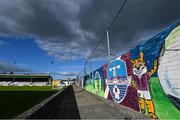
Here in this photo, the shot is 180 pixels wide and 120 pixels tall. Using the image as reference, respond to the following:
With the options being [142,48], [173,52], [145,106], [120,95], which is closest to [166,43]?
[173,52]

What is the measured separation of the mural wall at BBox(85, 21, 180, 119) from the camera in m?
5.52

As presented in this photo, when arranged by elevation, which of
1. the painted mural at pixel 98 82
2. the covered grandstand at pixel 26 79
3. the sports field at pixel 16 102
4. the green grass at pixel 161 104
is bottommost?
the sports field at pixel 16 102

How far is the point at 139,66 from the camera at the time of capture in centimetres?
834

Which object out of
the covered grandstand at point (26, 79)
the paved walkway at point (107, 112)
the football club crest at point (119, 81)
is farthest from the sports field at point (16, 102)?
the covered grandstand at point (26, 79)

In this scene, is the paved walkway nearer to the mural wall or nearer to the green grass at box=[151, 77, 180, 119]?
the mural wall

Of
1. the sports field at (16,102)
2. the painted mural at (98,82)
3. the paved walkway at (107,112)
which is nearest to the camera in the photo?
the paved walkway at (107,112)

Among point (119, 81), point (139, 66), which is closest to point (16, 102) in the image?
point (119, 81)

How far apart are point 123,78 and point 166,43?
202 inches

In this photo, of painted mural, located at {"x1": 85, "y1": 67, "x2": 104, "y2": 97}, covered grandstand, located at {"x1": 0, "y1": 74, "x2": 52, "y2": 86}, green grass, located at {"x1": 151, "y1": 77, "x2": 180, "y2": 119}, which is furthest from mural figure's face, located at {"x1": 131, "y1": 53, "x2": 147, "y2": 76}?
covered grandstand, located at {"x1": 0, "y1": 74, "x2": 52, "y2": 86}

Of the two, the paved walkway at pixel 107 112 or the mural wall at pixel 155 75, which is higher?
the mural wall at pixel 155 75

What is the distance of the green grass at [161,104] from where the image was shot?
552 cm

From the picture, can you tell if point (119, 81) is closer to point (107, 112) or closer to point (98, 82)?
point (107, 112)

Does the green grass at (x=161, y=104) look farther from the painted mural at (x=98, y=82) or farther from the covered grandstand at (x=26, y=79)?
the covered grandstand at (x=26, y=79)

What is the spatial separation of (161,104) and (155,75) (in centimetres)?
101
